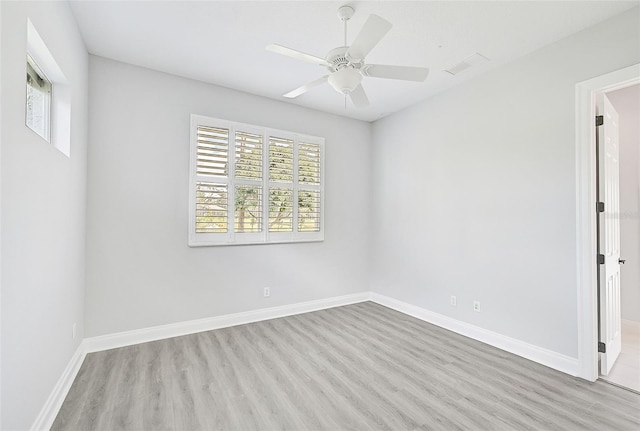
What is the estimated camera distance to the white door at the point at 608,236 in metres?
2.54

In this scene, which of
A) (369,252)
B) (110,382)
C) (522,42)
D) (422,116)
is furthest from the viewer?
(369,252)

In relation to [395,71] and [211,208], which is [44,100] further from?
[395,71]

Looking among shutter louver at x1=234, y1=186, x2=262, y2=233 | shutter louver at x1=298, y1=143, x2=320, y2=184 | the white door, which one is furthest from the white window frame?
the white door

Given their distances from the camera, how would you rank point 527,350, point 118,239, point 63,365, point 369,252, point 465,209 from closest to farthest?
point 63,365
point 527,350
point 118,239
point 465,209
point 369,252

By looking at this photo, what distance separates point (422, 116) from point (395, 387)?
328 centimetres

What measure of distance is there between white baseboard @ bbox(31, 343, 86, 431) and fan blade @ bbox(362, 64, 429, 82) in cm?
304

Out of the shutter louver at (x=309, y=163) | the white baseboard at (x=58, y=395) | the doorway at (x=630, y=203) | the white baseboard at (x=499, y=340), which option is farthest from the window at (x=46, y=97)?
the doorway at (x=630, y=203)

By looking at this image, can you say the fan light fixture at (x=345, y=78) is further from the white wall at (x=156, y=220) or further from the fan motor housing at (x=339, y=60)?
the white wall at (x=156, y=220)

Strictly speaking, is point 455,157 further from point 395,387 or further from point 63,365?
point 63,365

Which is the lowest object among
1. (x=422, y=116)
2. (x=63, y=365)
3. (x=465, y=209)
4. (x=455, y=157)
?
(x=63, y=365)

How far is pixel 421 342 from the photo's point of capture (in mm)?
3246

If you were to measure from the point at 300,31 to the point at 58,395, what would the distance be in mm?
3309

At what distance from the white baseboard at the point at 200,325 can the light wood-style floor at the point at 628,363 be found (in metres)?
2.95

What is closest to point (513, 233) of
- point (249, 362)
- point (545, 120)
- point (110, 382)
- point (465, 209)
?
point (465, 209)
